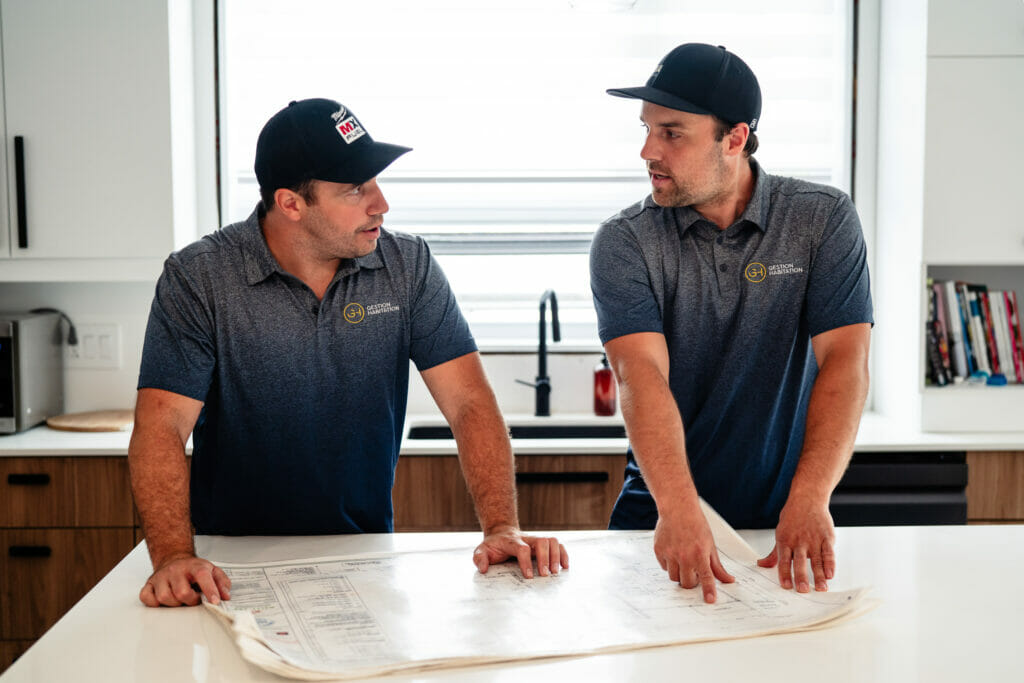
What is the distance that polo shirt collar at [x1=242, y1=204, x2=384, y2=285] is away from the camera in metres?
1.89

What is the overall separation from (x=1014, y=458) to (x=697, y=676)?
2213mm

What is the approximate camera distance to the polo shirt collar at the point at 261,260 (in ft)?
6.22

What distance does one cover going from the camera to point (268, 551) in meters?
1.73

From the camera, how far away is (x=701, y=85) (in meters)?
1.96

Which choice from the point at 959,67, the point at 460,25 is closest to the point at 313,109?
the point at 460,25

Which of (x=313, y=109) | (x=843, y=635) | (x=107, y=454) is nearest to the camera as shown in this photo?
(x=843, y=635)

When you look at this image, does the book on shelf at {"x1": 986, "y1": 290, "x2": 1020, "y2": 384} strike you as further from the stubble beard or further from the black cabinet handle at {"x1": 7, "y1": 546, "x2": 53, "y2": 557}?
the black cabinet handle at {"x1": 7, "y1": 546, "x2": 53, "y2": 557}

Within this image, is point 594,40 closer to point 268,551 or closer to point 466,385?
point 466,385

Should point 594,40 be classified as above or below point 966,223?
above

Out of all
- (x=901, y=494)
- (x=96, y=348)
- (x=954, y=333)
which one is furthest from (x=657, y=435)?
(x=96, y=348)

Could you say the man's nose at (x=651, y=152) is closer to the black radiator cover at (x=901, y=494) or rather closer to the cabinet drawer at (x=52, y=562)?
the black radiator cover at (x=901, y=494)

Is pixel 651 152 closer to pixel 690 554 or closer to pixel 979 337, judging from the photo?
pixel 690 554

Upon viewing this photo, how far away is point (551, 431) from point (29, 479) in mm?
1619

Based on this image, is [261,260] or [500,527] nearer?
[500,527]
